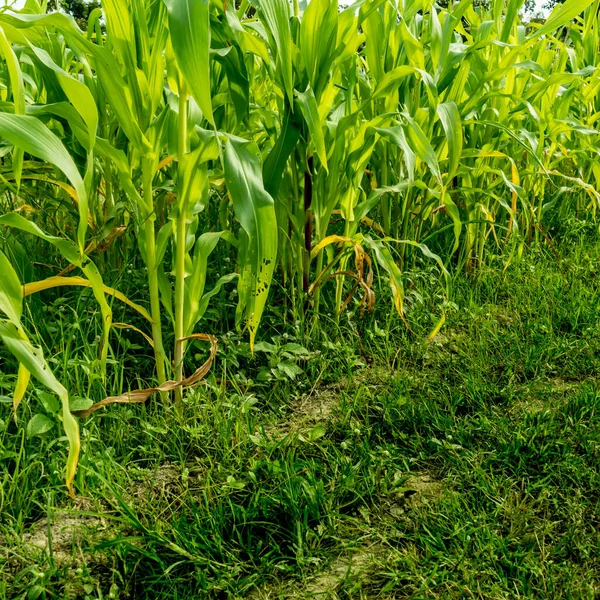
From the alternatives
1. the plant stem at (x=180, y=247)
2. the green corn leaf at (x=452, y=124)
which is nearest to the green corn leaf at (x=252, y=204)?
the plant stem at (x=180, y=247)

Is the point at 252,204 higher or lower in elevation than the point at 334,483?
higher

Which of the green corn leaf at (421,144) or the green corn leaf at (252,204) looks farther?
the green corn leaf at (421,144)

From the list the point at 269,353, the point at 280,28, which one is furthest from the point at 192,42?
the point at 269,353

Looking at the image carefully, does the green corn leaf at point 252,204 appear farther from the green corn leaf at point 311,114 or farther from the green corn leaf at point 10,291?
the green corn leaf at point 10,291

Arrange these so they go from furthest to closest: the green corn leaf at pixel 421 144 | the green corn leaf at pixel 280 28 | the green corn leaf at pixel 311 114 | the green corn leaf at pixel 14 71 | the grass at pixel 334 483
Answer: the green corn leaf at pixel 421 144
the green corn leaf at pixel 311 114
the green corn leaf at pixel 280 28
the grass at pixel 334 483
the green corn leaf at pixel 14 71

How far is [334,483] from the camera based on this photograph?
134 cm

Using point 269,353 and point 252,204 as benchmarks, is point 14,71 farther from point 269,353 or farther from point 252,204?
point 269,353

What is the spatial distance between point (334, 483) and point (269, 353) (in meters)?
0.52

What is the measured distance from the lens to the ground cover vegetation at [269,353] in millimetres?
1130

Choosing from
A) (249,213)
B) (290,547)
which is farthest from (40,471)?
(249,213)

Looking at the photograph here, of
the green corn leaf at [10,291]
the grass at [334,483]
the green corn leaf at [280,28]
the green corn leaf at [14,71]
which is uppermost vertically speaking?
the green corn leaf at [280,28]

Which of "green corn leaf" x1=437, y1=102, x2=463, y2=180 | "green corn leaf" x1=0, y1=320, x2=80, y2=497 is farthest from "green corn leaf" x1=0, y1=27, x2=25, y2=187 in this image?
"green corn leaf" x1=437, y1=102, x2=463, y2=180

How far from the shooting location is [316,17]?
5.19 feet

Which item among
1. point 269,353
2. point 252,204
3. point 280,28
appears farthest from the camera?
point 269,353
